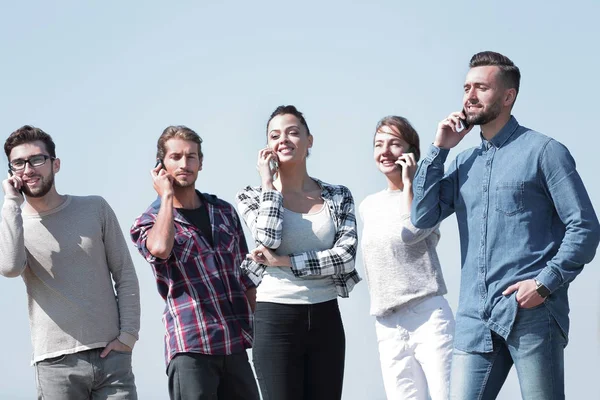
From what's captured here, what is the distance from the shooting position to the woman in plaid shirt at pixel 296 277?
5.31 metres

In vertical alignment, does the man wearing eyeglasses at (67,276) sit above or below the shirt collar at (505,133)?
below

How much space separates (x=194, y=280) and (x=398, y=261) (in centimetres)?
130

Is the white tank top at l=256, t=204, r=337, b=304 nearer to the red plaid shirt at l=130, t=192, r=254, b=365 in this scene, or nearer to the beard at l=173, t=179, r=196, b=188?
the red plaid shirt at l=130, t=192, r=254, b=365

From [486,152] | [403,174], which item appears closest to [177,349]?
[403,174]

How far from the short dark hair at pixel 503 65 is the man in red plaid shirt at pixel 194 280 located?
200cm

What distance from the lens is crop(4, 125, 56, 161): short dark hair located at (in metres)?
5.92

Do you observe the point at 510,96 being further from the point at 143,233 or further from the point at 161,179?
the point at 143,233

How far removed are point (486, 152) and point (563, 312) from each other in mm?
917

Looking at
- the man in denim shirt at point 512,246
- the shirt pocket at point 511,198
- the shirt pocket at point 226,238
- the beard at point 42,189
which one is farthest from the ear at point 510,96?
the beard at point 42,189

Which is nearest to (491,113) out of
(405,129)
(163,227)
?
(405,129)

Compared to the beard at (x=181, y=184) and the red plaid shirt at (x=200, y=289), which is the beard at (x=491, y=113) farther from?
the beard at (x=181, y=184)

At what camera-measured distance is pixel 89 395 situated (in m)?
5.73

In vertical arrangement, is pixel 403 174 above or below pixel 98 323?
above

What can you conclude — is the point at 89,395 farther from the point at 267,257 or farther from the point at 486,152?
the point at 486,152
